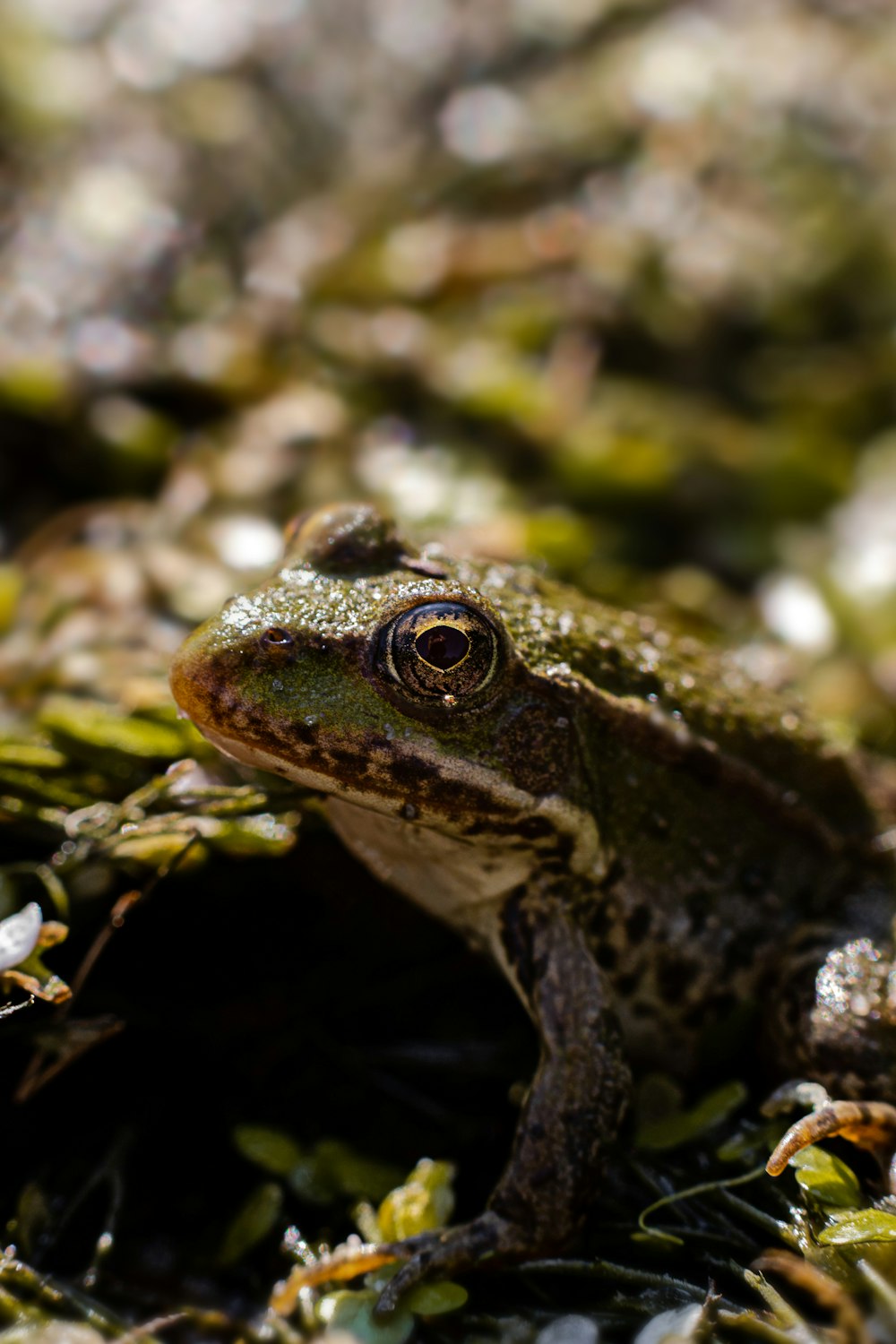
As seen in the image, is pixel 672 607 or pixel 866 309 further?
pixel 866 309

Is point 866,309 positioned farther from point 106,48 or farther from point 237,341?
point 106,48

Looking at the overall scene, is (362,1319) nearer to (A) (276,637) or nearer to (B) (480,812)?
(B) (480,812)

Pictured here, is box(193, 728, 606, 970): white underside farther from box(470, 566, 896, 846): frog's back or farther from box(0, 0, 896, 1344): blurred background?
box(470, 566, 896, 846): frog's back

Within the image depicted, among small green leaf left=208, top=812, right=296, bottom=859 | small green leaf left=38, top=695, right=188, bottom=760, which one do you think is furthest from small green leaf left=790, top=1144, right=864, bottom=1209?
small green leaf left=38, top=695, right=188, bottom=760

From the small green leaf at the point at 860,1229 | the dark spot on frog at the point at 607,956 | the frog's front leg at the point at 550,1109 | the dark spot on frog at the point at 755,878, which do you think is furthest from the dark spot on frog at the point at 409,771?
the small green leaf at the point at 860,1229

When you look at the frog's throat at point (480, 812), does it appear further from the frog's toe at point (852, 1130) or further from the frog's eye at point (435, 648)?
the frog's toe at point (852, 1130)

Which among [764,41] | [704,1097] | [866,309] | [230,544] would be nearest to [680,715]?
[704,1097]

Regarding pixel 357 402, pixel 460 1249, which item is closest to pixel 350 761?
pixel 460 1249
